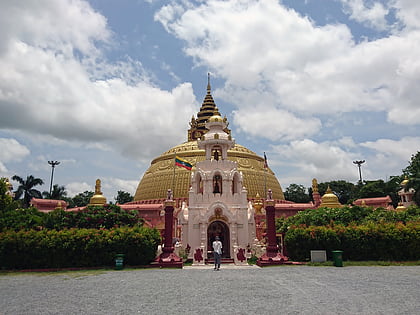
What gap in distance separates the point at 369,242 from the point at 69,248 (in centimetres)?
1754

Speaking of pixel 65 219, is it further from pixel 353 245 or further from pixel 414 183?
pixel 414 183

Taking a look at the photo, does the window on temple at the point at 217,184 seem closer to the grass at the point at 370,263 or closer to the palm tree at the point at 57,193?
the grass at the point at 370,263

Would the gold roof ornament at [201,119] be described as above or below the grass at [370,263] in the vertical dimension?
above

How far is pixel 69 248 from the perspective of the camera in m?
18.0

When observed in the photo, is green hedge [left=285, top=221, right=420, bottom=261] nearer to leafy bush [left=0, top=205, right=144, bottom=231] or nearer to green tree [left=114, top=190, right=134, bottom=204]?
leafy bush [left=0, top=205, right=144, bottom=231]

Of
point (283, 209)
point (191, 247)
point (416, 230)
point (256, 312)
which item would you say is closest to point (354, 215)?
point (416, 230)

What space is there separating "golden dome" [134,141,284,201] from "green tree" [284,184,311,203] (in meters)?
23.6

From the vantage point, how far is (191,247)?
24172 mm

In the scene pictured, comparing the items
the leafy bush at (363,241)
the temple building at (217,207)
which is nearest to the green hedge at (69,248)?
the temple building at (217,207)

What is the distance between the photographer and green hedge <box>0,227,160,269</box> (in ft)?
58.4

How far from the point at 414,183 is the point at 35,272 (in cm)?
3984

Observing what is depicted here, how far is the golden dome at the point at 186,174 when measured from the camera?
152 ft

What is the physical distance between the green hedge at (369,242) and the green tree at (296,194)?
55.8 metres

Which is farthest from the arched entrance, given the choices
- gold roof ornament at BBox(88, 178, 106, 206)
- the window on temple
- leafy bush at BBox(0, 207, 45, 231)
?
gold roof ornament at BBox(88, 178, 106, 206)
